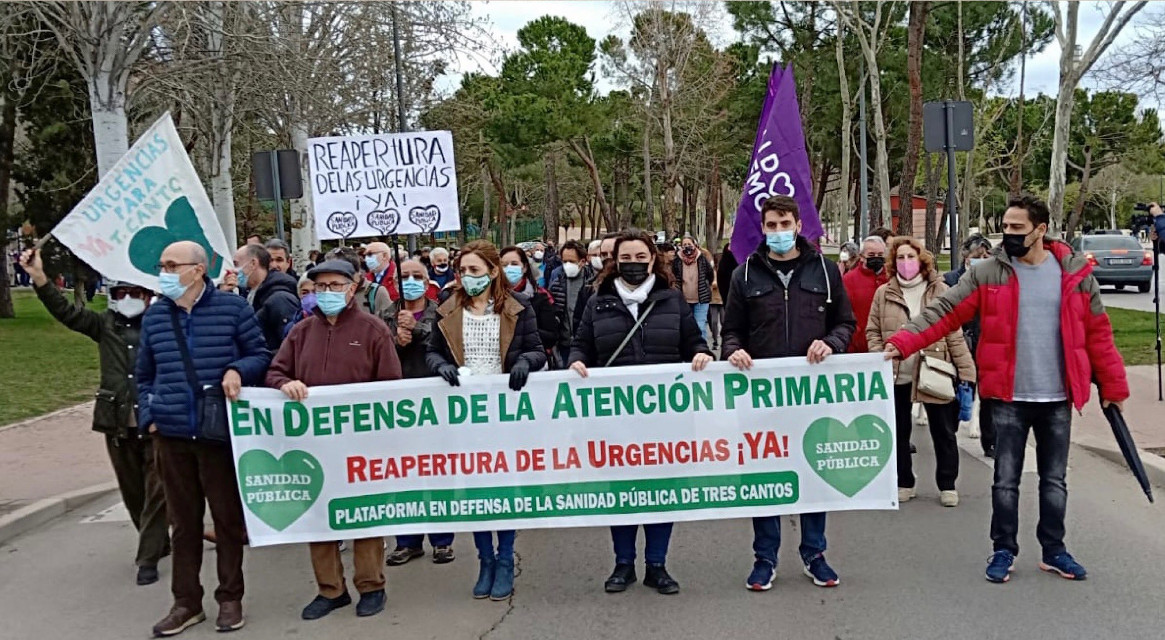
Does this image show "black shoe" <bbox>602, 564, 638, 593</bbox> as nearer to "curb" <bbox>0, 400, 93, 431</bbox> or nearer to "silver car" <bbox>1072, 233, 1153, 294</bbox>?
"curb" <bbox>0, 400, 93, 431</bbox>

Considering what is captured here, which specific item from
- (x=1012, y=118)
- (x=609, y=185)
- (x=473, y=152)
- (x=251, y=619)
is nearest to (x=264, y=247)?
(x=251, y=619)

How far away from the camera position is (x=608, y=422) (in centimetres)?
544

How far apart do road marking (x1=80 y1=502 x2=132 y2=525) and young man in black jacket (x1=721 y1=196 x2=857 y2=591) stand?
4.69 metres

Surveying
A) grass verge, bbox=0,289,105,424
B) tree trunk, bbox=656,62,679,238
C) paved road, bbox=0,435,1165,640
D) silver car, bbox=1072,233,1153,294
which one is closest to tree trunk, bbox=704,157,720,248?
tree trunk, bbox=656,62,679,238

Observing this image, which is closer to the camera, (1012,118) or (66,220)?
(66,220)

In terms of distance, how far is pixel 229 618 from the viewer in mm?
5066

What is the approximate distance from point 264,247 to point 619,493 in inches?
140

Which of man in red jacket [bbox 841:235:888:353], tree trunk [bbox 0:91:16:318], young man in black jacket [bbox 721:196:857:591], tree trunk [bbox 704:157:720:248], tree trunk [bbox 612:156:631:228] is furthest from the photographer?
tree trunk [bbox 612:156:631:228]

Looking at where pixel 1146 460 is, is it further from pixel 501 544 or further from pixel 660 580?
pixel 501 544

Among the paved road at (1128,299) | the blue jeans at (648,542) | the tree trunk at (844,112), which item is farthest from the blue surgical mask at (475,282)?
the tree trunk at (844,112)

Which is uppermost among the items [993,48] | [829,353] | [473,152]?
[993,48]

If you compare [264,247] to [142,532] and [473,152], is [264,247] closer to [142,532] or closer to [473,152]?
[142,532]

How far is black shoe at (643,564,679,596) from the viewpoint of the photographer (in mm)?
5312

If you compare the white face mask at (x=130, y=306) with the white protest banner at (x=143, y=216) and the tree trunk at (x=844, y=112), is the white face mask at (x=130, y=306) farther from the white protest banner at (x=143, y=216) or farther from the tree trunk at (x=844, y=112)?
the tree trunk at (x=844, y=112)
